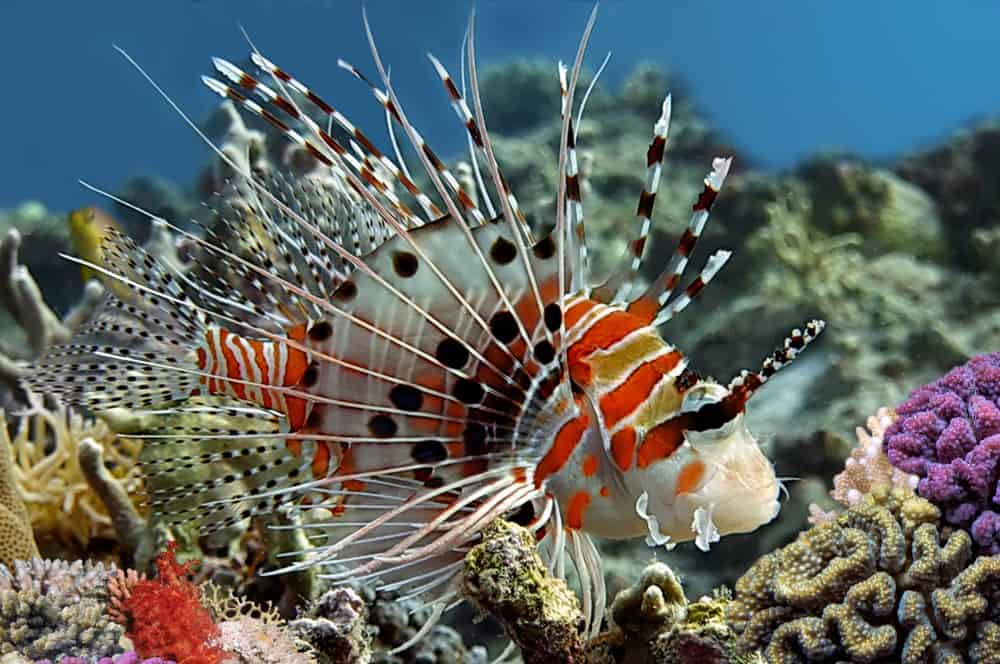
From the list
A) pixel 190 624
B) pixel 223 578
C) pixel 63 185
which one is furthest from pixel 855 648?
pixel 63 185

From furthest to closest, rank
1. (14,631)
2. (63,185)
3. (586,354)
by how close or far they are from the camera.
A: (63,185) < (14,631) < (586,354)

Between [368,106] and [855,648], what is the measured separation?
89.3ft

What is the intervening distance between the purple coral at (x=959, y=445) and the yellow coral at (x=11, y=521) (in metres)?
2.96

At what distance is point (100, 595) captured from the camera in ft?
8.14

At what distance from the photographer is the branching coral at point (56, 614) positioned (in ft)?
7.56

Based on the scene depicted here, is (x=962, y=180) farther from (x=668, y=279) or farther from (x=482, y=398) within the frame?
(x=482, y=398)

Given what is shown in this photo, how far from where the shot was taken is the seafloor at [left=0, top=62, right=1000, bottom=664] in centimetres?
188

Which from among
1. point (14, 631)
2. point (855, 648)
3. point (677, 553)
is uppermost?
point (14, 631)

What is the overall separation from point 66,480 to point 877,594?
3.46m

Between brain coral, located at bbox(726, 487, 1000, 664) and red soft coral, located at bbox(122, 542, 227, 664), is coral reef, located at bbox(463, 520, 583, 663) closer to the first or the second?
brain coral, located at bbox(726, 487, 1000, 664)

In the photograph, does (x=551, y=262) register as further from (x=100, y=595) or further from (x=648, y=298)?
(x=100, y=595)

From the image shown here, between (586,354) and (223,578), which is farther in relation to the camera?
(223,578)

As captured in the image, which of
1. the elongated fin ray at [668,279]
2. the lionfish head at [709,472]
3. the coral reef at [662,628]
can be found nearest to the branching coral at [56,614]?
the coral reef at [662,628]

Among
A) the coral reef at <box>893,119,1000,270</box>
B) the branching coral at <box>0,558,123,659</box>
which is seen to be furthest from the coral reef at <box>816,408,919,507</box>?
the coral reef at <box>893,119,1000,270</box>
